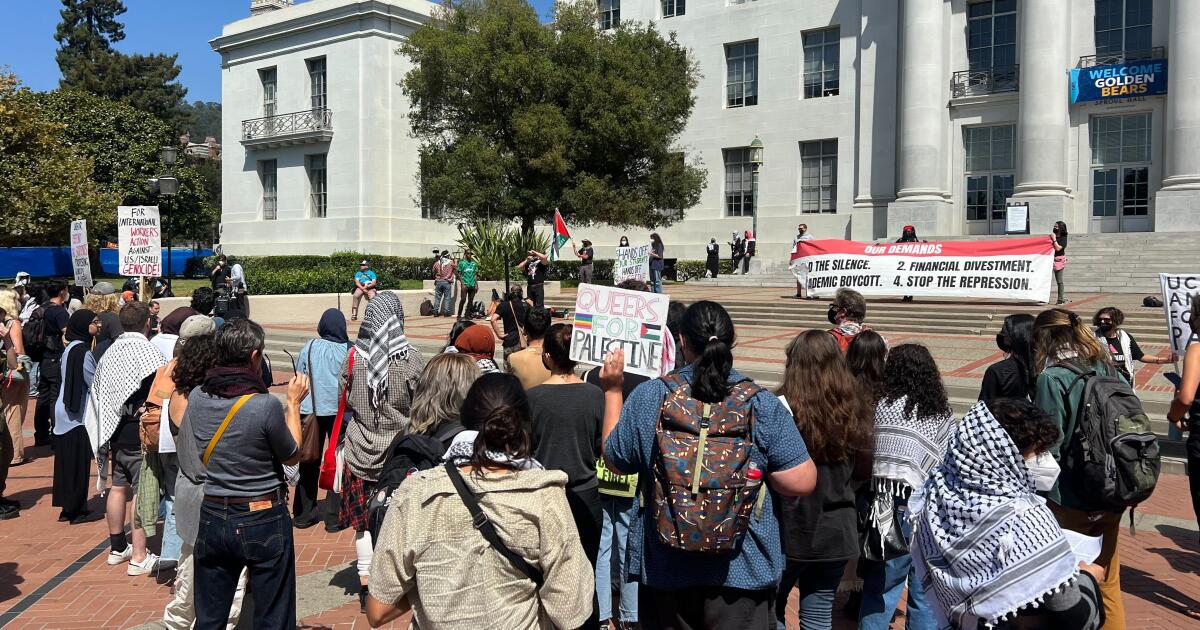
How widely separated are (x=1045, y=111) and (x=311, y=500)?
29.1 metres

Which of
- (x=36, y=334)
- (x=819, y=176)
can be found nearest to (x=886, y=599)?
(x=36, y=334)

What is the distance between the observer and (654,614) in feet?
12.2

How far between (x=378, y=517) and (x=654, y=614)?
1449 mm

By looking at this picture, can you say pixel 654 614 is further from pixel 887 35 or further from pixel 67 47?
pixel 67 47

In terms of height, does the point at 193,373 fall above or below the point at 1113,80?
below

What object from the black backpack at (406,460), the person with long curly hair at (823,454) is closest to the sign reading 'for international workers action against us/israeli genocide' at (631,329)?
the person with long curly hair at (823,454)

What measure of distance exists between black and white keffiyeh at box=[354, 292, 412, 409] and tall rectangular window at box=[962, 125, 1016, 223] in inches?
1196

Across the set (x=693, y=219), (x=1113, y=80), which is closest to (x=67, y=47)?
(x=693, y=219)

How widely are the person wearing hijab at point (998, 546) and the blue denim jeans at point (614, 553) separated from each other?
7.07 feet

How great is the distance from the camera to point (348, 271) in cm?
3070

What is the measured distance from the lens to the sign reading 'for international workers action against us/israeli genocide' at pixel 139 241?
14641mm

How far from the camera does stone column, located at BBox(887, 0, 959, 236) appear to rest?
31.6m

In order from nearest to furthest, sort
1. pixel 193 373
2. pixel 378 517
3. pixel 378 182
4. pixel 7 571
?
pixel 378 517 → pixel 193 373 → pixel 7 571 → pixel 378 182

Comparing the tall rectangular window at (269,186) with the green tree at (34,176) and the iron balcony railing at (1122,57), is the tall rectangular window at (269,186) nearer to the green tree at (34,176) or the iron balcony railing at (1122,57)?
the green tree at (34,176)
